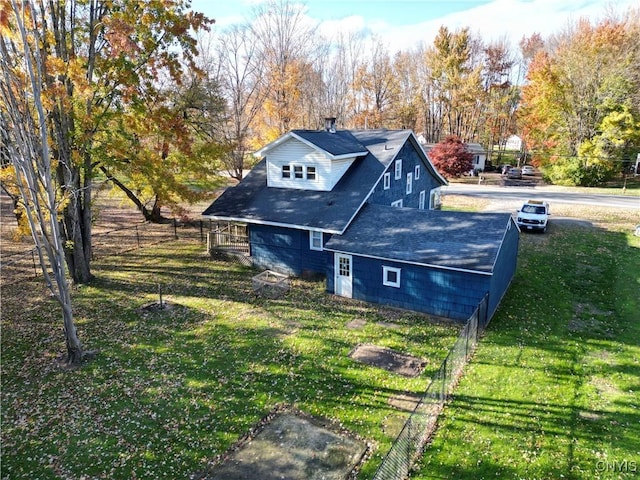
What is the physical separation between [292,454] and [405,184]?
18.0 m

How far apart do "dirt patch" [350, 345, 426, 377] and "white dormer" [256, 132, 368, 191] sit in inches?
384

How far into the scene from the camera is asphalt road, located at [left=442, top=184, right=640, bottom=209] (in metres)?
34.5

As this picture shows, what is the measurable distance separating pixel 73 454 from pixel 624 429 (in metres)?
12.3

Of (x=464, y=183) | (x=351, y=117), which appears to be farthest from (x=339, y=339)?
(x=351, y=117)

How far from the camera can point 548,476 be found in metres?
8.25

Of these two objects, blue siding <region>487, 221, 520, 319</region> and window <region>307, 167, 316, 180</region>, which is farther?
window <region>307, 167, 316, 180</region>

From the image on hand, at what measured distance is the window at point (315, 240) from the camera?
1912 centimetres

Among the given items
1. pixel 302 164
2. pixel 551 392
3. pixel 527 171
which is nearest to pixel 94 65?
pixel 302 164

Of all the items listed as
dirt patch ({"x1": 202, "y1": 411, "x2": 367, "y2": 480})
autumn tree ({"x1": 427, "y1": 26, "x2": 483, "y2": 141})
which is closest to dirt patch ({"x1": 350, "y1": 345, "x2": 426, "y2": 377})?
dirt patch ({"x1": 202, "y1": 411, "x2": 367, "y2": 480})

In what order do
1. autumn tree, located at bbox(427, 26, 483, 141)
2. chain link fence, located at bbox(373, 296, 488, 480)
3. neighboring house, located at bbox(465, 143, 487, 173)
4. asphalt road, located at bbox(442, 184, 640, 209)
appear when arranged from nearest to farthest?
chain link fence, located at bbox(373, 296, 488, 480) → asphalt road, located at bbox(442, 184, 640, 209) → autumn tree, located at bbox(427, 26, 483, 141) → neighboring house, located at bbox(465, 143, 487, 173)

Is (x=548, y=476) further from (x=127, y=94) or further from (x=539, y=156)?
(x=539, y=156)

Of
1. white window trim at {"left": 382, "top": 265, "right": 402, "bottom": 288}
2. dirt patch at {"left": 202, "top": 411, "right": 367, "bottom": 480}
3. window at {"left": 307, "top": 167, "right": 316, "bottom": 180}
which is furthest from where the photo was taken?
window at {"left": 307, "top": 167, "right": 316, "bottom": 180}

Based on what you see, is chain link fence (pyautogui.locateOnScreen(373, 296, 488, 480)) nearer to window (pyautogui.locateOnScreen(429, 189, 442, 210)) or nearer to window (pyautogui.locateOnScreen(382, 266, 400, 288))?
window (pyautogui.locateOnScreen(382, 266, 400, 288))

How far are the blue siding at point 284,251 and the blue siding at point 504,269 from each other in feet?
23.9
